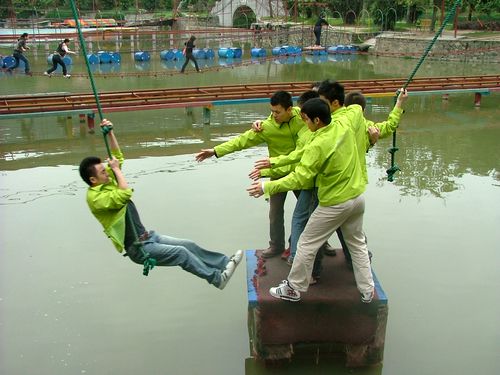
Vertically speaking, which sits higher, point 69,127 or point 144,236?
point 144,236

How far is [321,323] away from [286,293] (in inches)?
13.9

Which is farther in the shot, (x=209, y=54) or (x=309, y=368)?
(x=209, y=54)

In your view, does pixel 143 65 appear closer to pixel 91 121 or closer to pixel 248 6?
pixel 91 121

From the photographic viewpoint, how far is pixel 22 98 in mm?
12133

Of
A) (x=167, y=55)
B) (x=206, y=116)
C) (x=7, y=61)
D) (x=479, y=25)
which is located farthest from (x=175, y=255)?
(x=479, y=25)

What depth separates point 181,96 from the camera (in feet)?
40.3

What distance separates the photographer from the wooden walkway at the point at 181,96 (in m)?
11.0

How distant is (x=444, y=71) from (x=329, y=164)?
66.2 feet

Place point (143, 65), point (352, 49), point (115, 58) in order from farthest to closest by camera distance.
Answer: point (352, 49)
point (115, 58)
point (143, 65)

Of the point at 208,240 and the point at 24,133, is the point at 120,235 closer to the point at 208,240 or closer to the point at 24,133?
the point at 208,240

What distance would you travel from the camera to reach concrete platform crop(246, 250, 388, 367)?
3.95m

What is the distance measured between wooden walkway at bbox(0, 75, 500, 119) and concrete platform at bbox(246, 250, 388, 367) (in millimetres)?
7915

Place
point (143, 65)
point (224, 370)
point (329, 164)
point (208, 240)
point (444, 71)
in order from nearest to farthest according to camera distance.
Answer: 1. point (329, 164)
2. point (224, 370)
3. point (208, 240)
4. point (444, 71)
5. point (143, 65)

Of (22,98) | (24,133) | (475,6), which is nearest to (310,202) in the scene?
(24,133)
